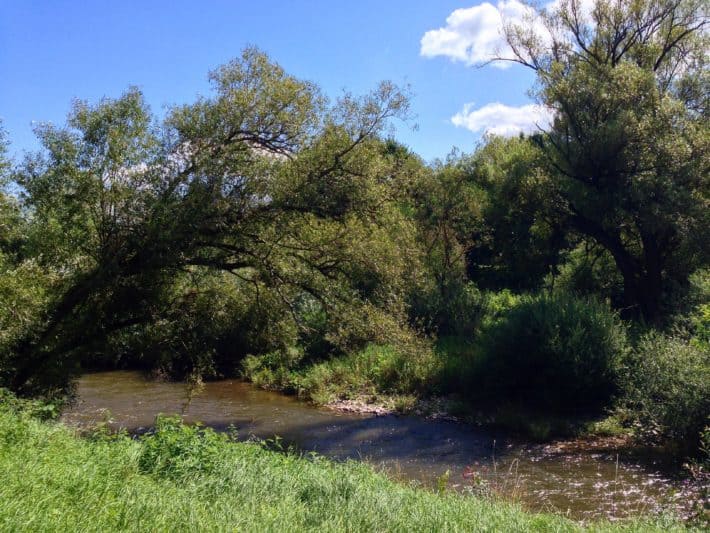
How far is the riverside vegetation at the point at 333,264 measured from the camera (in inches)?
349

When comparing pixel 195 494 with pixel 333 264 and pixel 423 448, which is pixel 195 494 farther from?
pixel 423 448

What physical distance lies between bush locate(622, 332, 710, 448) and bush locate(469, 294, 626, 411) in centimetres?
159

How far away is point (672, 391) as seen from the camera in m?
13.8

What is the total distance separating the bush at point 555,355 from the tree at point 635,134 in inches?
171

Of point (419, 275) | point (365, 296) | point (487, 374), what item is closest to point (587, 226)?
point (487, 374)

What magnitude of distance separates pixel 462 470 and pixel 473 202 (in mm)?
→ 14437

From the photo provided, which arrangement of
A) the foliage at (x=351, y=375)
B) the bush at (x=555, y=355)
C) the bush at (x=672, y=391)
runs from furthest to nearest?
the foliage at (x=351, y=375), the bush at (x=555, y=355), the bush at (x=672, y=391)

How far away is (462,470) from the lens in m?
13.6

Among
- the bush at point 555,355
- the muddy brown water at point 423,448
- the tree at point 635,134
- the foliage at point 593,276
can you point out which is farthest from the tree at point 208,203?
the foliage at point 593,276

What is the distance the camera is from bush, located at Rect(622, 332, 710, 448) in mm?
13445

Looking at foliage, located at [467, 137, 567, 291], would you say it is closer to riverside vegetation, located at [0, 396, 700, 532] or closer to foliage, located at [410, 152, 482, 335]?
foliage, located at [410, 152, 482, 335]

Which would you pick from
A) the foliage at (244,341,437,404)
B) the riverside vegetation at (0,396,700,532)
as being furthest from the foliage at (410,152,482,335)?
the riverside vegetation at (0,396,700,532)

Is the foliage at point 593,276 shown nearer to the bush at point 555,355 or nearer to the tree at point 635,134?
the tree at point 635,134

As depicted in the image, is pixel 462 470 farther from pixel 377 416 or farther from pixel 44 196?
pixel 44 196
